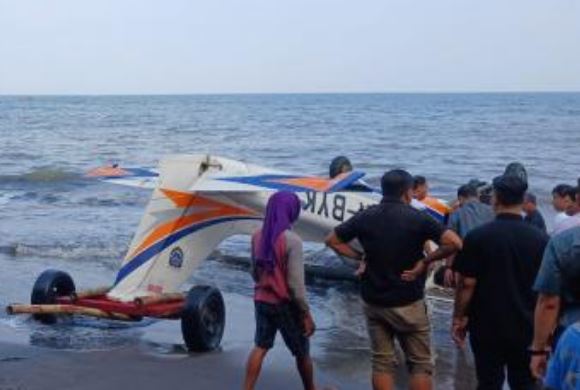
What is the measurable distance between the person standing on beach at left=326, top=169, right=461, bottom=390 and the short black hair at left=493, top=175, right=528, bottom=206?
441 mm

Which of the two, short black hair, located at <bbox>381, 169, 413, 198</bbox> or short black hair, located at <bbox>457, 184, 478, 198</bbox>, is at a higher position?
short black hair, located at <bbox>381, 169, 413, 198</bbox>

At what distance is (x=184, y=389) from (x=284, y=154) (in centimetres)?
3478

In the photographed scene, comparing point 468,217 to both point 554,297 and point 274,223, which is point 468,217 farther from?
point 554,297

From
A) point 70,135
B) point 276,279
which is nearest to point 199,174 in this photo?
point 276,279

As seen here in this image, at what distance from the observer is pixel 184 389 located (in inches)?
278

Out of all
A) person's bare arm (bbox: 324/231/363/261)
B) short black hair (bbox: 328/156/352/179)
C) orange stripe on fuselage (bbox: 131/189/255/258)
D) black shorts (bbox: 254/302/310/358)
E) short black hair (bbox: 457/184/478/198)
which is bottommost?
black shorts (bbox: 254/302/310/358)

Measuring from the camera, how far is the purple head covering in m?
6.31

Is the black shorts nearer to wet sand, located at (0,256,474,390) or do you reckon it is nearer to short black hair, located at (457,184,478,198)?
wet sand, located at (0,256,474,390)

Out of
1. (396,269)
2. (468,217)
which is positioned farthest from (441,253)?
(468,217)

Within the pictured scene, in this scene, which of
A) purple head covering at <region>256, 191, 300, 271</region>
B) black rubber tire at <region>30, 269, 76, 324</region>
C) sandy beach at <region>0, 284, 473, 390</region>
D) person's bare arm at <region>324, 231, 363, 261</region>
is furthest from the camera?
black rubber tire at <region>30, 269, 76, 324</region>

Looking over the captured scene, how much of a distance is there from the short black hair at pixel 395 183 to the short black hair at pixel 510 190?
0.65 metres

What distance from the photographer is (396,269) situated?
223 inches

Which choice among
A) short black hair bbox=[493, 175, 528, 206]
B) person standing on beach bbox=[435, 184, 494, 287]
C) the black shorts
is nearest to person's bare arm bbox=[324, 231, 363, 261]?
the black shorts

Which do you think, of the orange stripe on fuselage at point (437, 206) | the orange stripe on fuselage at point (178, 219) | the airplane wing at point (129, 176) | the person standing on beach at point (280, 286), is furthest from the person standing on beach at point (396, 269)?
the airplane wing at point (129, 176)
